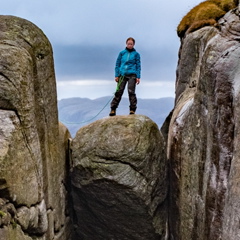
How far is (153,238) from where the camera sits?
75.3 ft

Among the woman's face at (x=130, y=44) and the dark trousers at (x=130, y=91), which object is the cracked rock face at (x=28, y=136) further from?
the woman's face at (x=130, y=44)

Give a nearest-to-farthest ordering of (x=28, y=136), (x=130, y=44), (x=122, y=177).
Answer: (x=28, y=136)
(x=122, y=177)
(x=130, y=44)

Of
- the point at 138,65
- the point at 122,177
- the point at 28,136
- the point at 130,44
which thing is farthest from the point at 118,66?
the point at 28,136

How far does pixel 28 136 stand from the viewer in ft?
56.1

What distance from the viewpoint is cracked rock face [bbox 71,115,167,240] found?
20.9 m

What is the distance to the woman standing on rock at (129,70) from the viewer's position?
879 inches

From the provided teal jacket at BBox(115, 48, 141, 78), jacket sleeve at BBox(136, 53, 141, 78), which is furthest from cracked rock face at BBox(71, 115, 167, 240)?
teal jacket at BBox(115, 48, 141, 78)

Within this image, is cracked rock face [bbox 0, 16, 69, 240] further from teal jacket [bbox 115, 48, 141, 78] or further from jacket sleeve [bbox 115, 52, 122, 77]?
teal jacket [bbox 115, 48, 141, 78]

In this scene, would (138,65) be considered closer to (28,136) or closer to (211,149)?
(211,149)

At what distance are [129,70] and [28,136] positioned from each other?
7.85 metres

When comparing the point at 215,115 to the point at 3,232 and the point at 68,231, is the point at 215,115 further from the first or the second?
the point at 68,231

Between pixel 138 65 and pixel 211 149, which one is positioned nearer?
pixel 211 149

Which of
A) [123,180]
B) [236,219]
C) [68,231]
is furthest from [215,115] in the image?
A: [68,231]

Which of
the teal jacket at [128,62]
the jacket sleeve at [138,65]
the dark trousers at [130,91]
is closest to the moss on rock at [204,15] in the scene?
the jacket sleeve at [138,65]
